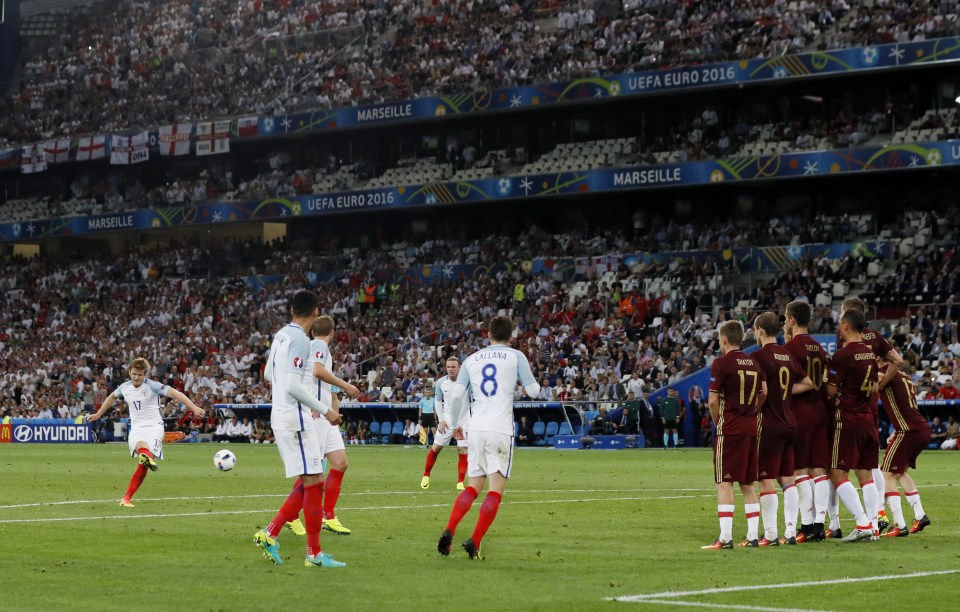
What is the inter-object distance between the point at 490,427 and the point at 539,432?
32.7m

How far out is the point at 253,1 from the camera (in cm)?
7438

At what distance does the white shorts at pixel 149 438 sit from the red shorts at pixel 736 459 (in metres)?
10.2

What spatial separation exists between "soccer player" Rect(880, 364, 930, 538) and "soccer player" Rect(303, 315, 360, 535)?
5.94m

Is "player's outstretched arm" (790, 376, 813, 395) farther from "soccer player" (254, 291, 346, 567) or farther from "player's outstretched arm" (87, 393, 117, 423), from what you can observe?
"player's outstretched arm" (87, 393, 117, 423)

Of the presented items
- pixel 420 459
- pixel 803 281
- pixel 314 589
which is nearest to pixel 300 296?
pixel 314 589

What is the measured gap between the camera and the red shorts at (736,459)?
14414 mm

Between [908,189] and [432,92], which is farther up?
[432,92]

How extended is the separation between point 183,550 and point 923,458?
909 inches

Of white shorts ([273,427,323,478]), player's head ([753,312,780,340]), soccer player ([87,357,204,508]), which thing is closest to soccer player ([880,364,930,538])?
player's head ([753,312,780,340])

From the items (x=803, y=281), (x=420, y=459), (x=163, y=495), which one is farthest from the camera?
(x=803, y=281)

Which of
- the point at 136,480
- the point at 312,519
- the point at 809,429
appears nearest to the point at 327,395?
the point at 312,519

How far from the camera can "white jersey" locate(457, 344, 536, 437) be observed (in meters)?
13.5

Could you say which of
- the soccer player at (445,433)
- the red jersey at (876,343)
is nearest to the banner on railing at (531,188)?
the soccer player at (445,433)

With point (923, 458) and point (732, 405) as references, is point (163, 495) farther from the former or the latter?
point (923, 458)
